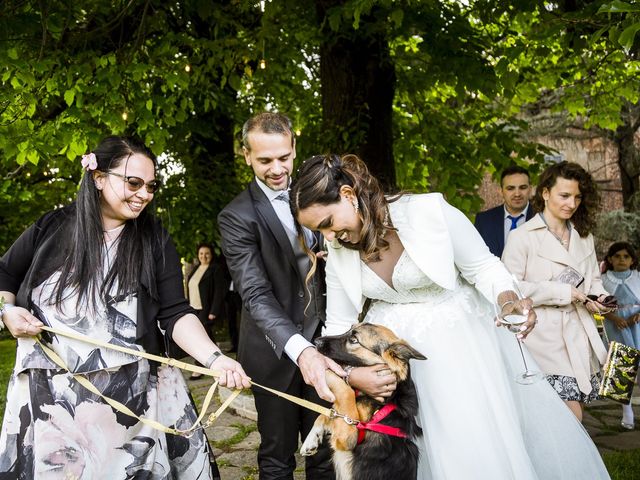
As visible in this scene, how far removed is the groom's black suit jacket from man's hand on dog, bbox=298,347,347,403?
43cm

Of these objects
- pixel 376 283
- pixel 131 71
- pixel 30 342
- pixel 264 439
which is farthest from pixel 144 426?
pixel 131 71

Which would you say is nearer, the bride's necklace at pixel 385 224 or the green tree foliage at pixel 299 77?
the bride's necklace at pixel 385 224

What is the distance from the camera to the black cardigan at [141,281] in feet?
10.2

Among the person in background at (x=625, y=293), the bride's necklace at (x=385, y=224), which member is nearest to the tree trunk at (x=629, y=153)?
the person in background at (x=625, y=293)

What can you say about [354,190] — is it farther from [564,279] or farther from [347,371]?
[564,279]

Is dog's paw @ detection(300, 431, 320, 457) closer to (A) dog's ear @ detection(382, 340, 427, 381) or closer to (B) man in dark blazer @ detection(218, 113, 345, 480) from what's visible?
(B) man in dark blazer @ detection(218, 113, 345, 480)

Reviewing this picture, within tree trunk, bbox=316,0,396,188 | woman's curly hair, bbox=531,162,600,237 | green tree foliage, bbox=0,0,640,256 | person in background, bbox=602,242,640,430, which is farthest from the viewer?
tree trunk, bbox=316,0,396,188

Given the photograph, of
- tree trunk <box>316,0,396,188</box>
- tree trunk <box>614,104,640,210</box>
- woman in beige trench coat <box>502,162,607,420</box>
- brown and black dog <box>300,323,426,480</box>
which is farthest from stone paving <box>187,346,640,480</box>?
tree trunk <box>614,104,640,210</box>

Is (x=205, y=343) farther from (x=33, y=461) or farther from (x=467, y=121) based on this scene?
(x=467, y=121)

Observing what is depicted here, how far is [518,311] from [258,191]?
156 centimetres

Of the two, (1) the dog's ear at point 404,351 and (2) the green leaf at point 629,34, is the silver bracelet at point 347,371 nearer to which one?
(1) the dog's ear at point 404,351

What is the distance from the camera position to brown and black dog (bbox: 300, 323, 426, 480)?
309cm

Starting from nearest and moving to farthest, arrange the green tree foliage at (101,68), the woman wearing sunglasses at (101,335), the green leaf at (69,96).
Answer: the woman wearing sunglasses at (101,335), the green tree foliage at (101,68), the green leaf at (69,96)

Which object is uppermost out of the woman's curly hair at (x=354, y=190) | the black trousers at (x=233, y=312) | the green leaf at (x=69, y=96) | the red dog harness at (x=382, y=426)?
Result: the green leaf at (x=69, y=96)
